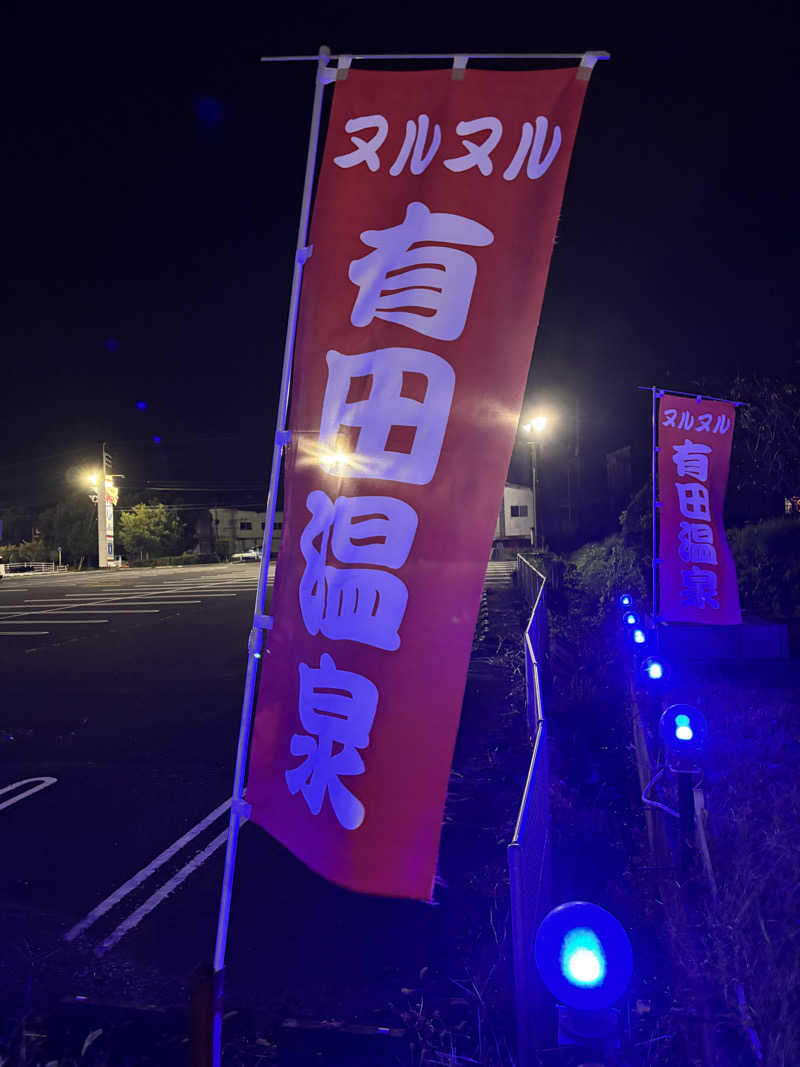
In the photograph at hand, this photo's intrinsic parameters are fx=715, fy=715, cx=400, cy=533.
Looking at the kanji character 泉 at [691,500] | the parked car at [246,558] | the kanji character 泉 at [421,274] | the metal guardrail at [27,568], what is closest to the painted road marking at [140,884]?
the kanji character 泉 at [421,274]

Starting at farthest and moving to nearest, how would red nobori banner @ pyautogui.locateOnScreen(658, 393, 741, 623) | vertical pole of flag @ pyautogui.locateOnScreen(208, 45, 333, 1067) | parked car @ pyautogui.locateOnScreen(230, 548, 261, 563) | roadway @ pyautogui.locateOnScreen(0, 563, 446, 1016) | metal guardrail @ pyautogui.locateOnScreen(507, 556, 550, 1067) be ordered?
parked car @ pyautogui.locateOnScreen(230, 548, 261, 563) < red nobori banner @ pyautogui.locateOnScreen(658, 393, 741, 623) < roadway @ pyautogui.locateOnScreen(0, 563, 446, 1016) < metal guardrail @ pyautogui.locateOnScreen(507, 556, 550, 1067) < vertical pole of flag @ pyautogui.locateOnScreen(208, 45, 333, 1067)

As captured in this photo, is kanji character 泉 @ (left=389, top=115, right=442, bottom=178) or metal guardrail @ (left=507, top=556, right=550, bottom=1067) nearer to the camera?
kanji character 泉 @ (left=389, top=115, right=442, bottom=178)

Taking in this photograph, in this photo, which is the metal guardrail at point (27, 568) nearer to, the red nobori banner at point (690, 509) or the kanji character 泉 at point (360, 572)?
the red nobori banner at point (690, 509)

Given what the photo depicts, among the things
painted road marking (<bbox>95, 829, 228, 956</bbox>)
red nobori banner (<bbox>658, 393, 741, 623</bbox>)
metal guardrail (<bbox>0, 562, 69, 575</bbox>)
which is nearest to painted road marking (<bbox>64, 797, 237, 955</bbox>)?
painted road marking (<bbox>95, 829, 228, 956</bbox>)

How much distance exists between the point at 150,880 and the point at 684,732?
403cm

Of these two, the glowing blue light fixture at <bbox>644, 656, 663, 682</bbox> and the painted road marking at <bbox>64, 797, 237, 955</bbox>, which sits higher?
the glowing blue light fixture at <bbox>644, 656, 663, 682</bbox>

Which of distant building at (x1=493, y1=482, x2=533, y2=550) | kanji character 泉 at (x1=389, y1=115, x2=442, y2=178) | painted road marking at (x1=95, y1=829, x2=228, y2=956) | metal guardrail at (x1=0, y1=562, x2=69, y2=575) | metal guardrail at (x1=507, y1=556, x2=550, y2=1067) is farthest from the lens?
distant building at (x1=493, y1=482, x2=533, y2=550)

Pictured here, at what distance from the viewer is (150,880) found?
526 centimetres

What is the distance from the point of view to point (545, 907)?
160 inches

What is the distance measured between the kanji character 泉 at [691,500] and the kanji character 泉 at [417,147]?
29.4 feet

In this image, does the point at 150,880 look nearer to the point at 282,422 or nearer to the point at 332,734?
the point at 332,734

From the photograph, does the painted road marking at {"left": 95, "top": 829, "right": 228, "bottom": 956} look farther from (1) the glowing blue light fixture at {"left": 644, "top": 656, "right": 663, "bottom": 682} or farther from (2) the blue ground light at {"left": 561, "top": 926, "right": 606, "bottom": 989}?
(1) the glowing blue light fixture at {"left": 644, "top": 656, "right": 663, "bottom": 682}

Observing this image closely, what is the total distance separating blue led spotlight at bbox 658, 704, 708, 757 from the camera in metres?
5.10

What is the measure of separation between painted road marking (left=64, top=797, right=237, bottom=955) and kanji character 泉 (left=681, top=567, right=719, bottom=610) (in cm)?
737
